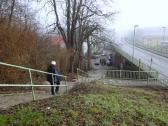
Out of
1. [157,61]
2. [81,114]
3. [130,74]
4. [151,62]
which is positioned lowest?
[157,61]

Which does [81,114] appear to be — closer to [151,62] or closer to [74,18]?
[74,18]

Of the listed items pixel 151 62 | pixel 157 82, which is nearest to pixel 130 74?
pixel 157 82

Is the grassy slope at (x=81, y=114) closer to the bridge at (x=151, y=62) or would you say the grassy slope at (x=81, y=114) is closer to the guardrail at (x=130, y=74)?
the guardrail at (x=130, y=74)

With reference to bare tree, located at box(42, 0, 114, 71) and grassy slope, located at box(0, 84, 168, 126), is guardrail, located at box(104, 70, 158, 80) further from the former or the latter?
grassy slope, located at box(0, 84, 168, 126)

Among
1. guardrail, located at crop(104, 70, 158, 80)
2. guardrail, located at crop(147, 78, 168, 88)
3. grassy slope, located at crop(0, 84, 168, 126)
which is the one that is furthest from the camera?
guardrail, located at crop(104, 70, 158, 80)

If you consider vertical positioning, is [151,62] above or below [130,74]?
below

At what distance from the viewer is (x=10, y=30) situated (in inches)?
615

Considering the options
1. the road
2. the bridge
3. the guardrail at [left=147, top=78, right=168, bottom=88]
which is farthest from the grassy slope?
the road

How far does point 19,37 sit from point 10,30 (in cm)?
89

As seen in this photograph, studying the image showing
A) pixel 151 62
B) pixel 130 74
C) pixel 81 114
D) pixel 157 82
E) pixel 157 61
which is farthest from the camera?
pixel 157 61

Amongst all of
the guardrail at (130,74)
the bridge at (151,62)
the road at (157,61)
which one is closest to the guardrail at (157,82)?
the guardrail at (130,74)

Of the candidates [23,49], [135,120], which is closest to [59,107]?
[135,120]

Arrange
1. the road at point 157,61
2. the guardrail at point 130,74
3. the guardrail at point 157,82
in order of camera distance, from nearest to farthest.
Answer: the guardrail at point 157,82, the guardrail at point 130,74, the road at point 157,61

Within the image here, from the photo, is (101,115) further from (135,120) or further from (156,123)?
(156,123)
